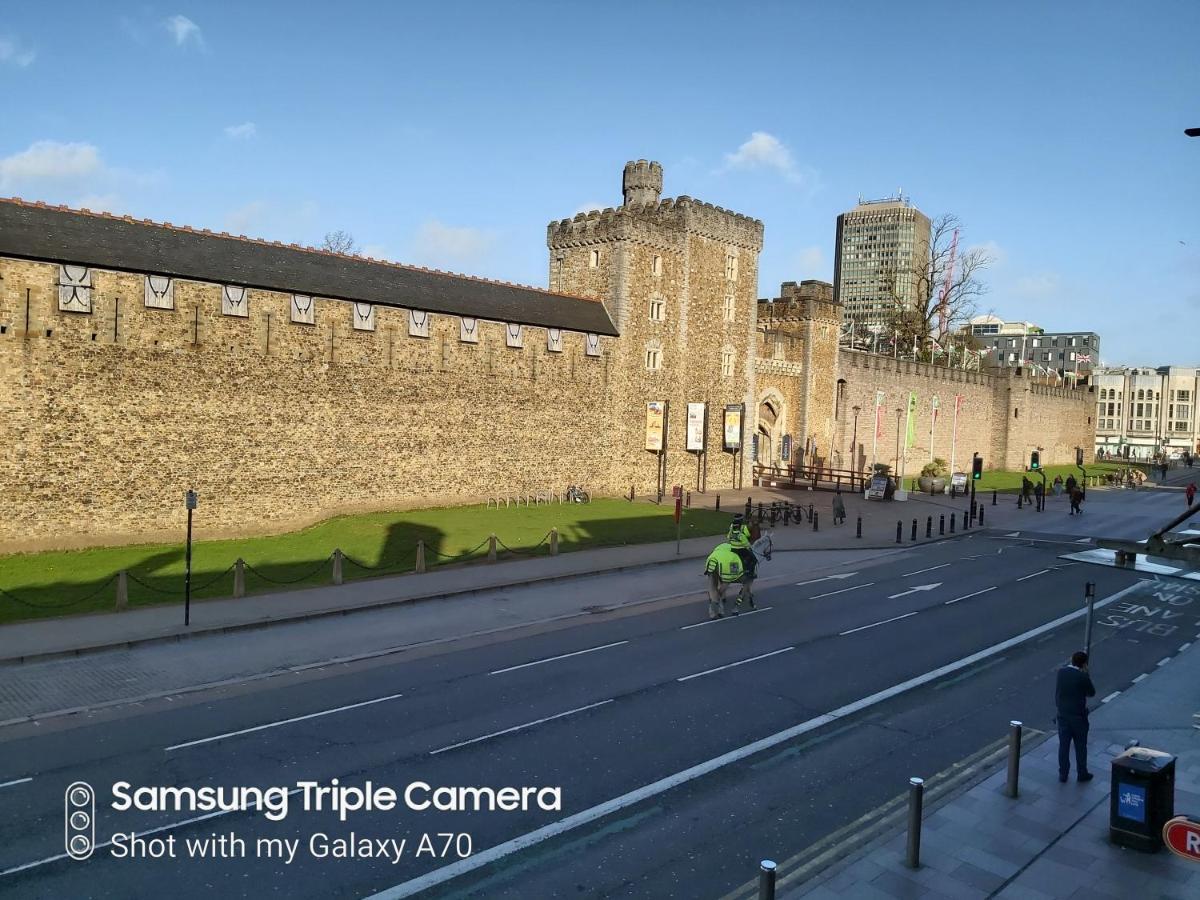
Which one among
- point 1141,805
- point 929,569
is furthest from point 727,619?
point 1141,805

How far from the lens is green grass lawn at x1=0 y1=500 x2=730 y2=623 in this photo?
1888cm

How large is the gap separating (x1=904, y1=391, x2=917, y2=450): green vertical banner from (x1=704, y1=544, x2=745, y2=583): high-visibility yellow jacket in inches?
1769

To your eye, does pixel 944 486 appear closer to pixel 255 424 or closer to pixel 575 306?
pixel 575 306

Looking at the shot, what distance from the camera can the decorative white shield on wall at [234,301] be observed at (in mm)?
26609

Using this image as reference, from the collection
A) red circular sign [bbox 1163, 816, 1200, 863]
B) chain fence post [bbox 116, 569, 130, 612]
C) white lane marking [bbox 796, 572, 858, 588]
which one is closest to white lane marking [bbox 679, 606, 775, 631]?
white lane marking [bbox 796, 572, 858, 588]

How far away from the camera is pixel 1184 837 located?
675 cm

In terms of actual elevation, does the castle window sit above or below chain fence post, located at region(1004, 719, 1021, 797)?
above

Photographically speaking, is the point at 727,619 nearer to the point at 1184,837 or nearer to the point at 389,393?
the point at 1184,837

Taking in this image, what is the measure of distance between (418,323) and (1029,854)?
2719cm

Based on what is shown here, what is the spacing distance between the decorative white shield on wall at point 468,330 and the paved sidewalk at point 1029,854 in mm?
25927

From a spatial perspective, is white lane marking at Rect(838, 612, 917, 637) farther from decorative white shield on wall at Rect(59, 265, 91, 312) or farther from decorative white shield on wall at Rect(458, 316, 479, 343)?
decorative white shield on wall at Rect(59, 265, 91, 312)

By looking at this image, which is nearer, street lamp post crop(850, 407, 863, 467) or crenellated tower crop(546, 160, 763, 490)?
crenellated tower crop(546, 160, 763, 490)

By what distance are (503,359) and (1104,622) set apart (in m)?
22.8

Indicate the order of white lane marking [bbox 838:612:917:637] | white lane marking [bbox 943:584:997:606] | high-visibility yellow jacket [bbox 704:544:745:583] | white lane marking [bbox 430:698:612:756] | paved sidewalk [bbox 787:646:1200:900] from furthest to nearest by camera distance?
1. white lane marking [bbox 943:584:997:606]
2. high-visibility yellow jacket [bbox 704:544:745:583]
3. white lane marking [bbox 838:612:917:637]
4. white lane marking [bbox 430:698:612:756]
5. paved sidewalk [bbox 787:646:1200:900]
